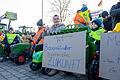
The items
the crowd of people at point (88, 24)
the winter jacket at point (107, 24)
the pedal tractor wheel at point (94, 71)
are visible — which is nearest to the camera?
the pedal tractor wheel at point (94, 71)

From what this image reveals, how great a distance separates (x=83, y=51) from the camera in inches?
187

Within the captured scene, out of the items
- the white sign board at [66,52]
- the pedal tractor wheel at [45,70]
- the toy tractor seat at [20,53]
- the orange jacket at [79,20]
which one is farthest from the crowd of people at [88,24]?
the toy tractor seat at [20,53]

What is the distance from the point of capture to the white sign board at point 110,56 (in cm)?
411

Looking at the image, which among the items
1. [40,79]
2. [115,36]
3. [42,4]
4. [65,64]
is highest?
[42,4]

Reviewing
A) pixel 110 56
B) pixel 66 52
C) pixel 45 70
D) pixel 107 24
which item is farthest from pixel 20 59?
pixel 110 56

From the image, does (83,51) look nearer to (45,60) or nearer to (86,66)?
(86,66)

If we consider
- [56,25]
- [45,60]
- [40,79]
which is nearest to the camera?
[40,79]

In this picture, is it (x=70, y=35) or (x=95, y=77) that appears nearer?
(x=95, y=77)

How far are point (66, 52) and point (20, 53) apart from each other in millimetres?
3320

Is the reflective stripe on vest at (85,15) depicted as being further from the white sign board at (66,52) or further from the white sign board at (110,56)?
the white sign board at (110,56)

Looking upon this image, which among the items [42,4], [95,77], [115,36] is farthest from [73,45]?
[42,4]

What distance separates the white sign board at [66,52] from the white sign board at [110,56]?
0.45 meters

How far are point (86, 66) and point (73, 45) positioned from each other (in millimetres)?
537

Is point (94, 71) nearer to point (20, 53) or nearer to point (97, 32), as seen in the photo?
point (97, 32)
